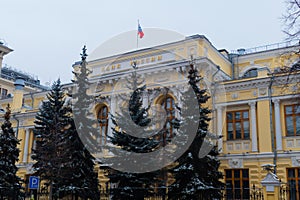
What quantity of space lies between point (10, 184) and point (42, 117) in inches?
165

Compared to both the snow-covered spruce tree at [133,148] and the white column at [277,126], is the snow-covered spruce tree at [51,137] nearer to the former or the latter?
the snow-covered spruce tree at [133,148]

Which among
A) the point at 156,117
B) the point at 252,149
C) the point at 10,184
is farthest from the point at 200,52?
the point at 10,184

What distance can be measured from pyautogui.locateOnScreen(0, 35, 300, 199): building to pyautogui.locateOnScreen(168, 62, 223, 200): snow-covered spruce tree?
6.26ft

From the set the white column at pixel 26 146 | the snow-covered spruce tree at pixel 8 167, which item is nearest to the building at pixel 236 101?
the snow-covered spruce tree at pixel 8 167

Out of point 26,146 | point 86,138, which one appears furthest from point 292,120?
point 26,146

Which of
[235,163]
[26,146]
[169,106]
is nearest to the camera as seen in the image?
[235,163]

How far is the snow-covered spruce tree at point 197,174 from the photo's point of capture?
1720 cm

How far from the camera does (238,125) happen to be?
73.6 feet

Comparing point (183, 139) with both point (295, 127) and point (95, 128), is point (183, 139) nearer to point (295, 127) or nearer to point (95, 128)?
point (95, 128)

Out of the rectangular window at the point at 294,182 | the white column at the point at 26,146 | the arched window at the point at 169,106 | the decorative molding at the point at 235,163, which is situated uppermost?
the arched window at the point at 169,106

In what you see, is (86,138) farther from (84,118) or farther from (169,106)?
(169,106)

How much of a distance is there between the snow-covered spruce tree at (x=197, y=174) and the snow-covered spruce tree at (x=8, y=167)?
29.8ft

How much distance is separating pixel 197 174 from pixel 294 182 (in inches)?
236

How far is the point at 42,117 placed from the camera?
21797 millimetres
